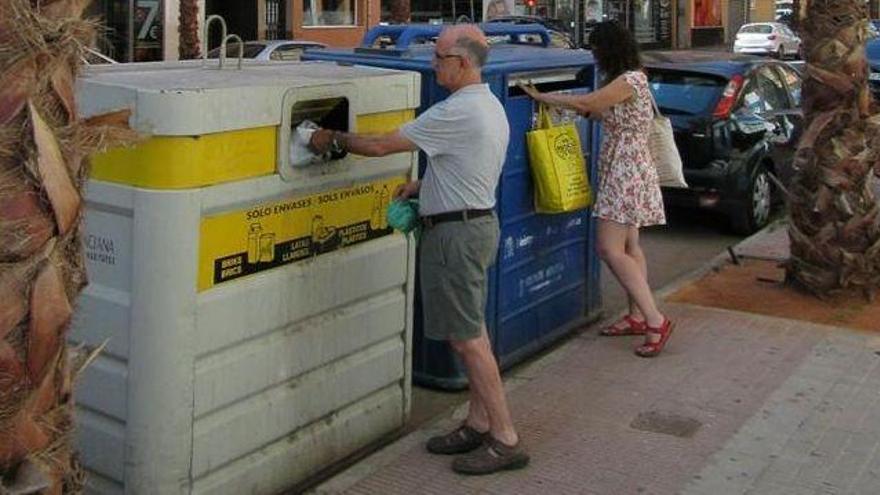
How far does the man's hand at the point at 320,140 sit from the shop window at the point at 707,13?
4511 cm

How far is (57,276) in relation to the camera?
2.39 m

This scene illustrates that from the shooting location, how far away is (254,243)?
153 inches

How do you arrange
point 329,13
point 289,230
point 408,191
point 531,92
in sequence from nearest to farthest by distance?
1. point 289,230
2. point 408,191
3. point 531,92
4. point 329,13

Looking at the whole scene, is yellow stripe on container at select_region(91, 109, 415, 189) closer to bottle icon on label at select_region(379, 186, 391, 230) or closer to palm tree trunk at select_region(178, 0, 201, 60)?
bottle icon on label at select_region(379, 186, 391, 230)

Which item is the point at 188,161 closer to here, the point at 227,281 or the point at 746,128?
the point at 227,281

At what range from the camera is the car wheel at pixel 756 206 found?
9875mm

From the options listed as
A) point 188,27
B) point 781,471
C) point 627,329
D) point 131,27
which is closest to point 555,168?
point 627,329

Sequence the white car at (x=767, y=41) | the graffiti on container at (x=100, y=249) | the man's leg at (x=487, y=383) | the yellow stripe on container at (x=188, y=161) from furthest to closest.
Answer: the white car at (x=767, y=41), the man's leg at (x=487, y=383), the graffiti on container at (x=100, y=249), the yellow stripe on container at (x=188, y=161)

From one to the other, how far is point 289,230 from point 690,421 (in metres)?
2.11

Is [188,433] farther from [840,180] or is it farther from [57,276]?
[840,180]

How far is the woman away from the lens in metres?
5.91

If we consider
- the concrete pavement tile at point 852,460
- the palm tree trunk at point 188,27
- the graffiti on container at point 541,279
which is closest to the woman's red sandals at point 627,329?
the graffiti on container at point 541,279

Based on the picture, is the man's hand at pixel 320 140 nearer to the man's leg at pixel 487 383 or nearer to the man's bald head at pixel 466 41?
the man's bald head at pixel 466 41

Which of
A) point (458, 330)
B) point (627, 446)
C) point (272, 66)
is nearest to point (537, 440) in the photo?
point (627, 446)
